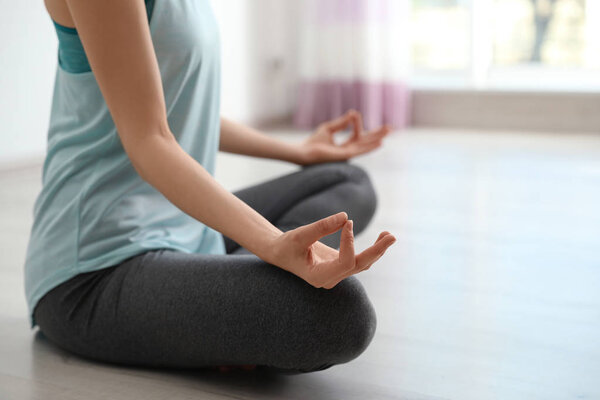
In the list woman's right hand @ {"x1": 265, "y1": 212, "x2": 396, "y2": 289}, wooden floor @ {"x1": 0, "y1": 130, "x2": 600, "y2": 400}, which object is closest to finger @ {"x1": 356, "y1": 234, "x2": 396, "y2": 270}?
woman's right hand @ {"x1": 265, "y1": 212, "x2": 396, "y2": 289}

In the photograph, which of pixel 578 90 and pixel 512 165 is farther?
pixel 578 90

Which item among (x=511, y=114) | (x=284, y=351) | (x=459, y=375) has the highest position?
(x=284, y=351)

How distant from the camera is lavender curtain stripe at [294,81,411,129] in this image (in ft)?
14.1

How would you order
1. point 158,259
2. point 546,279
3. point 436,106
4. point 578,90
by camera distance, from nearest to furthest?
point 158,259
point 546,279
point 578,90
point 436,106

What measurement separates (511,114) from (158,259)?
3.39 meters

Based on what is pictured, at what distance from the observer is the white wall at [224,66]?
10.0ft

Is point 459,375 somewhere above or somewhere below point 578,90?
above

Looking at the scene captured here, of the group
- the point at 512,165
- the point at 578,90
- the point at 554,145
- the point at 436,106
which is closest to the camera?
the point at 512,165

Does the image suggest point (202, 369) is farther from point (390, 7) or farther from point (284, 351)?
point (390, 7)

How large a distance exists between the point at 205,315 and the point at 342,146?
80cm

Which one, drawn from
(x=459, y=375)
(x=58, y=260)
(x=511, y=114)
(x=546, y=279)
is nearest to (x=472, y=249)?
(x=546, y=279)

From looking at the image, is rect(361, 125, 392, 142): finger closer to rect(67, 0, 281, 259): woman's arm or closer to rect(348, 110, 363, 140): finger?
rect(348, 110, 363, 140): finger

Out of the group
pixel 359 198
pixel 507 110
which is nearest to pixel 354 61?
pixel 507 110

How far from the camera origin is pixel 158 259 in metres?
1.21
